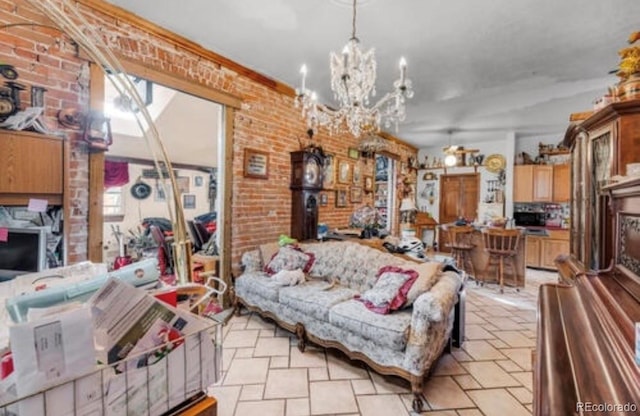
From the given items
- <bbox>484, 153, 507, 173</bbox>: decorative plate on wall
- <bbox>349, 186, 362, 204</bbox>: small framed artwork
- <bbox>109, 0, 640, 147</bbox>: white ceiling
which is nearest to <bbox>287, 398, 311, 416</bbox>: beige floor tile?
<bbox>109, 0, 640, 147</bbox>: white ceiling

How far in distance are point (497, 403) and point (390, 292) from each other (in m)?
0.98

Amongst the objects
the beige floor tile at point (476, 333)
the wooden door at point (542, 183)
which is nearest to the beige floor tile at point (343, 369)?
the beige floor tile at point (476, 333)

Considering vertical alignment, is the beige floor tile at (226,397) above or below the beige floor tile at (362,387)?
below

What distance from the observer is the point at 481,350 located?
2.69 meters

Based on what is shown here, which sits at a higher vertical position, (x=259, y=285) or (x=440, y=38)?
(x=440, y=38)

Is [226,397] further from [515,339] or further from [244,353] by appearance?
[515,339]

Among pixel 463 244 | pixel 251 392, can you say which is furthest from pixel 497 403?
pixel 463 244

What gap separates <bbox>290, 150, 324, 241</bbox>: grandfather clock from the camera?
398cm

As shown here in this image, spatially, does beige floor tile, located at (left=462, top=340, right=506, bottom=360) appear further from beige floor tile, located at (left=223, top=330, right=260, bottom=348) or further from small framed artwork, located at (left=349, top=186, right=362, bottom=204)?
small framed artwork, located at (left=349, top=186, right=362, bottom=204)

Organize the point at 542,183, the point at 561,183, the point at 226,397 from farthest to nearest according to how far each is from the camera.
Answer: the point at 542,183 < the point at 561,183 < the point at 226,397

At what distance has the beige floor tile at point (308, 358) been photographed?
2.39 metres

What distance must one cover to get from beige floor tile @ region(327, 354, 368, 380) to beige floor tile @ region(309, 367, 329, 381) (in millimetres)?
39

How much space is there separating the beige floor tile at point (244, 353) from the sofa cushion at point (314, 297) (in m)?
0.48

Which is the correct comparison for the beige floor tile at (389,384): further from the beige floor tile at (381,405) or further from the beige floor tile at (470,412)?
the beige floor tile at (470,412)
